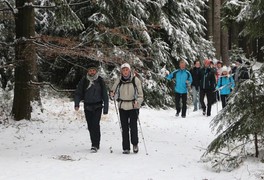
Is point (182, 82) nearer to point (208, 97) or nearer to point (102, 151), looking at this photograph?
point (208, 97)

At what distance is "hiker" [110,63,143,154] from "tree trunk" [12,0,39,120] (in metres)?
3.65

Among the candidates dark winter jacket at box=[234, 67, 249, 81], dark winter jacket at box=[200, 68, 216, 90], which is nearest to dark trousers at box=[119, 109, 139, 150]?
dark winter jacket at box=[234, 67, 249, 81]

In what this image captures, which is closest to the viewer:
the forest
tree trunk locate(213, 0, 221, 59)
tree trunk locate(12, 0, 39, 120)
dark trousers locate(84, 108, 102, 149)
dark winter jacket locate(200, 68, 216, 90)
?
the forest

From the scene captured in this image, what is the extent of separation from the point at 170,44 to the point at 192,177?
11.3 m

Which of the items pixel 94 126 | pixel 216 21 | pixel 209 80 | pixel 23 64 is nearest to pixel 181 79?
pixel 209 80

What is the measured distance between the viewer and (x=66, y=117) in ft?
43.4

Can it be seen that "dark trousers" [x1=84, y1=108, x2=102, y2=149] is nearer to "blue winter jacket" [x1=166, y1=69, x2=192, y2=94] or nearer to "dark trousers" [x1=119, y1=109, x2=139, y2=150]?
"dark trousers" [x1=119, y1=109, x2=139, y2=150]

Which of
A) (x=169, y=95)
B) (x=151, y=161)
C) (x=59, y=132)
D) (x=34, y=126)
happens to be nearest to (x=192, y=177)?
(x=151, y=161)

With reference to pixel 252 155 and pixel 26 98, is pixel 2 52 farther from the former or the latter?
pixel 252 155

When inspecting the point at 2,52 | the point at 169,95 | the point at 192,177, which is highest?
the point at 2,52

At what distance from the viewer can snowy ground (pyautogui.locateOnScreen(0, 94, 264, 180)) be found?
7.24m

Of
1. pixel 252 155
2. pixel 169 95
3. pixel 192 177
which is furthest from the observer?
pixel 169 95

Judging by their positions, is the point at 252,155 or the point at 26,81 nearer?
the point at 252,155

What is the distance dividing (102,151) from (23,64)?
4186 millimetres
